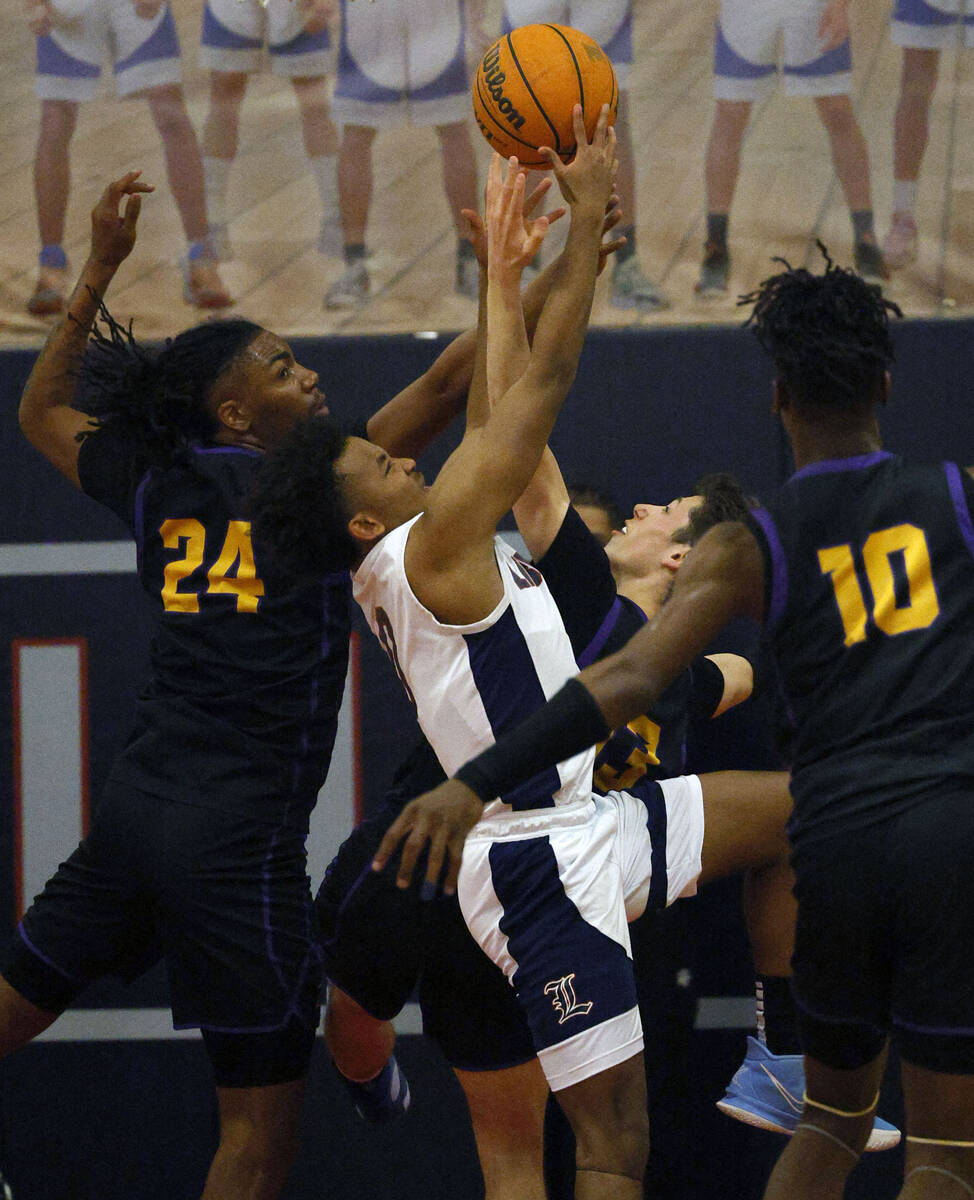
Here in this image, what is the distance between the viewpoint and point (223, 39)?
14.7 feet

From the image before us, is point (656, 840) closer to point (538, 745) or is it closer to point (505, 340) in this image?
point (538, 745)

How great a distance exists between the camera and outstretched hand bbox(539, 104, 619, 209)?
123 inches

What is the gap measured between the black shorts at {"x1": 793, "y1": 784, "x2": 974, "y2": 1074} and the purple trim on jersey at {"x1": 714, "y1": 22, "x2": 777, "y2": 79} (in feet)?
8.84

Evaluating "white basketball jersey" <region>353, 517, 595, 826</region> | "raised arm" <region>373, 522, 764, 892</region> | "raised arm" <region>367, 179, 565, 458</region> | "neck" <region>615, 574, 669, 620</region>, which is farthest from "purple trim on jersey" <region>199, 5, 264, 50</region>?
"raised arm" <region>373, 522, 764, 892</region>

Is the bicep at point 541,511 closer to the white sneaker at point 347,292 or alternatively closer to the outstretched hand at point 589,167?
the outstretched hand at point 589,167

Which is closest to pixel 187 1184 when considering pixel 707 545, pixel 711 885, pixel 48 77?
pixel 711 885

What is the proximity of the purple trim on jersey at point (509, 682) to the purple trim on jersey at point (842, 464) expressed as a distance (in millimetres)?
655

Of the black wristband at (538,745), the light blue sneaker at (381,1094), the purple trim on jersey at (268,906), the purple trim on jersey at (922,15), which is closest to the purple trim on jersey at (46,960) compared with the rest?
the purple trim on jersey at (268,906)

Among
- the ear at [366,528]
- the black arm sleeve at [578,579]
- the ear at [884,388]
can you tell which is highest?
the ear at [884,388]

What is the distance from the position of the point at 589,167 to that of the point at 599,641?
1098mm

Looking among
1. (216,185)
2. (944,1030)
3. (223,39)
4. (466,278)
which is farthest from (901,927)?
(223,39)

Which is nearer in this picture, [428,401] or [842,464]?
[842,464]

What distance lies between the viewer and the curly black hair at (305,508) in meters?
3.05

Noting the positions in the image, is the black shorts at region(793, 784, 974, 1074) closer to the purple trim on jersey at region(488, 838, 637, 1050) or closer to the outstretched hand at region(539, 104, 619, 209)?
the purple trim on jersey at region(488, 838, 637, 1050)
